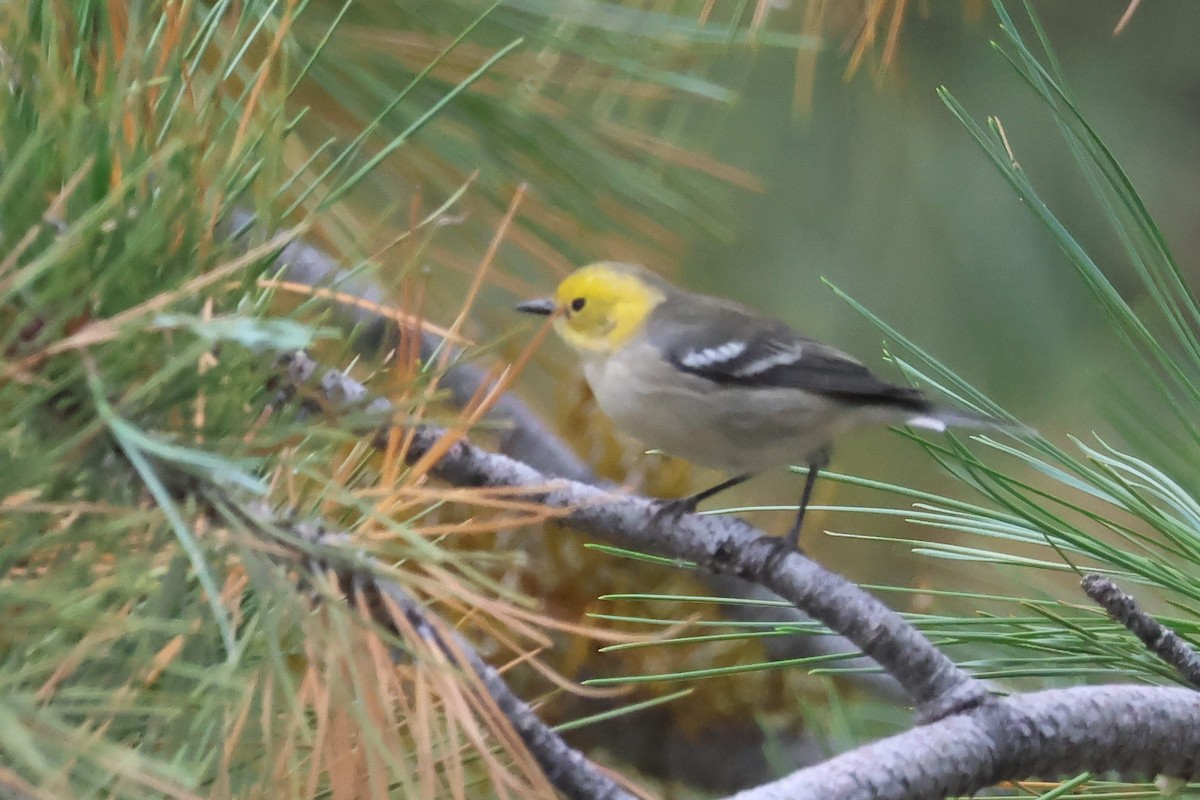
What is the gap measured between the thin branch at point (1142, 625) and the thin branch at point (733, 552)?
0.07 metres

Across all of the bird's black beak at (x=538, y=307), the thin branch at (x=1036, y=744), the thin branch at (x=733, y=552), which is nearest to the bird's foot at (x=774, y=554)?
the thin branch at (x=733, y=552)

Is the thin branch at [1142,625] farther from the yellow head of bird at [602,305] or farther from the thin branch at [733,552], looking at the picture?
the yellow head of bird at [602,305]

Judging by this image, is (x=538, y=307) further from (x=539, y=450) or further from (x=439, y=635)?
(x=439, y=635)

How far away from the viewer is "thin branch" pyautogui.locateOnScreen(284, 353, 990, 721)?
0.48 m

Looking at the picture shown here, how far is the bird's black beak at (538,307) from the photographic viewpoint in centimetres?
96

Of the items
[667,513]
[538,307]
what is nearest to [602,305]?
[538,307]

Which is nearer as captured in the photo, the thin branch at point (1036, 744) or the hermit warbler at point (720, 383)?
the thin branch at point (1036, 744)

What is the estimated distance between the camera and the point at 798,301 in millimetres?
1593

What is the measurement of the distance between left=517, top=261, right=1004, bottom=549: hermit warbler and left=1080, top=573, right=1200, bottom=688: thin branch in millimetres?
376

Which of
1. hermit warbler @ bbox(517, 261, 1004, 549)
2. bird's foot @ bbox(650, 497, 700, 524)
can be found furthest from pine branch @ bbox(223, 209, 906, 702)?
bird's foot @ bbox(650, 497, 700, 524)

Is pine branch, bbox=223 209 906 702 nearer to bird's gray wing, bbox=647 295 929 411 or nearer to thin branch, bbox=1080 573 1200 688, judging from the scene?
bird's gray wing, bbox=647 295 929 411

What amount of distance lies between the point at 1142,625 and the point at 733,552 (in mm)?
229

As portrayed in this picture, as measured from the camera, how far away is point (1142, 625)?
1.48ft

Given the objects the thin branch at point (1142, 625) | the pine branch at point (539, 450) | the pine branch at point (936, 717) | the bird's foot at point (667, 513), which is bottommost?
the pine branch at point (539, 450)
